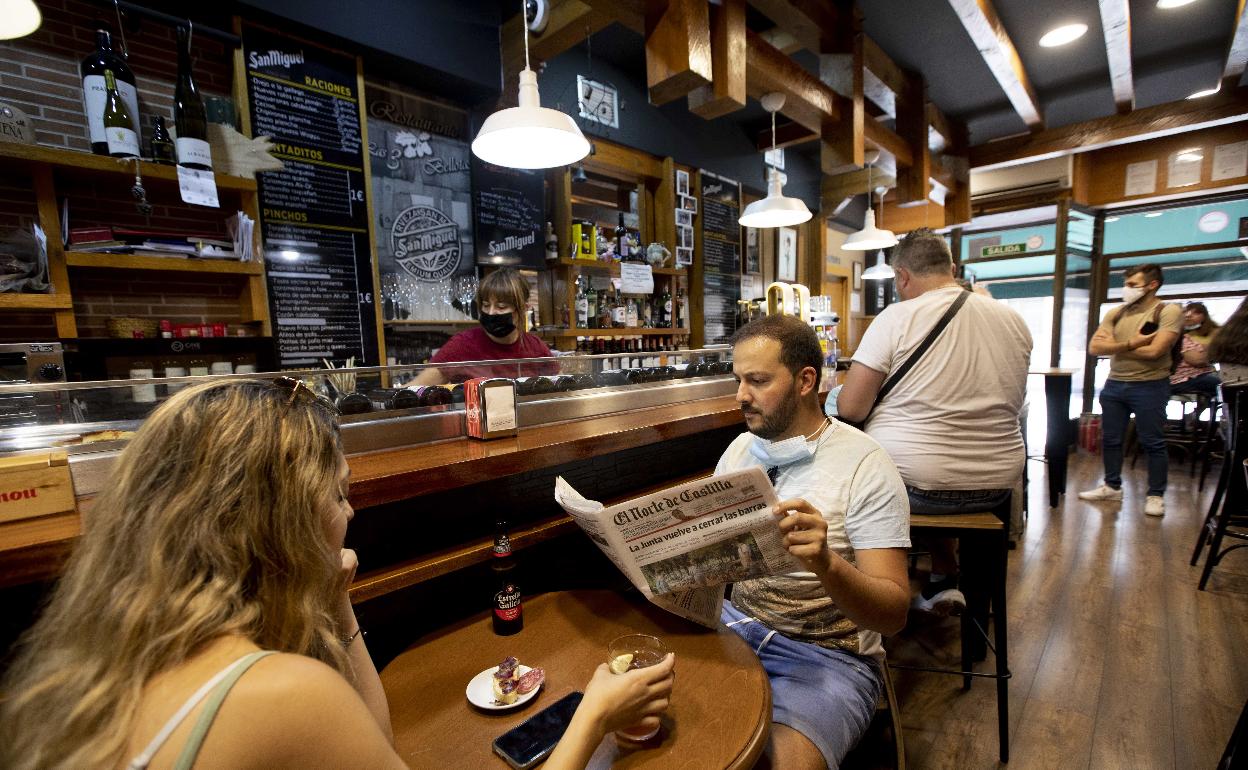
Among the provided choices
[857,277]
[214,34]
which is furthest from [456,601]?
[857,277]

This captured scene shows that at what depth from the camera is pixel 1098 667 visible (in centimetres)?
227

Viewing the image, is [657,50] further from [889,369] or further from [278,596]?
[278,596]

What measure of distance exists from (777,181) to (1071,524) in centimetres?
317

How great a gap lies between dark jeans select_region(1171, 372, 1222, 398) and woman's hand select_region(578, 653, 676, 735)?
665 cm

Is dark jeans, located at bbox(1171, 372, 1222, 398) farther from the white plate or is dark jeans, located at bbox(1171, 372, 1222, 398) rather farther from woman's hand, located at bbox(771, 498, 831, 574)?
the white plate

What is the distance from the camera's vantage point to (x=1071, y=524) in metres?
3.84

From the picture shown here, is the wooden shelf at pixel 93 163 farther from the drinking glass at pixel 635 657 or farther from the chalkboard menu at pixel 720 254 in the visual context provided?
the chalkboard menu at pixel 720 254

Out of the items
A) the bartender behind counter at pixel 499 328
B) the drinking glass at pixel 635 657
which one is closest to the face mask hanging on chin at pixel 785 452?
the drinking glass at pixel 635 657

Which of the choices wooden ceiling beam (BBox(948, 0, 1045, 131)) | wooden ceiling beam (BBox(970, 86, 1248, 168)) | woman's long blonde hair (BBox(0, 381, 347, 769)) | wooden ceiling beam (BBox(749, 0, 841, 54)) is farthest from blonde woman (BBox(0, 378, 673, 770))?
wooden ceiling beam (BBox(970, 86, 1248, 168))

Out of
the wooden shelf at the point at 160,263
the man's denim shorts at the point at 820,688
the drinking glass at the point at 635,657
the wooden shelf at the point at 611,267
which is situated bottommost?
the man's denim shorts at the point at 820,688

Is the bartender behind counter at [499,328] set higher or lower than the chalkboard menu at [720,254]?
lower

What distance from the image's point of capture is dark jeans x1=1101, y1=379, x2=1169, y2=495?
4.02 metres

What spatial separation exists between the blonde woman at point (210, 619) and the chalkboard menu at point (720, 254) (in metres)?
5.24

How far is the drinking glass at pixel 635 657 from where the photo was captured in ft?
2.89
